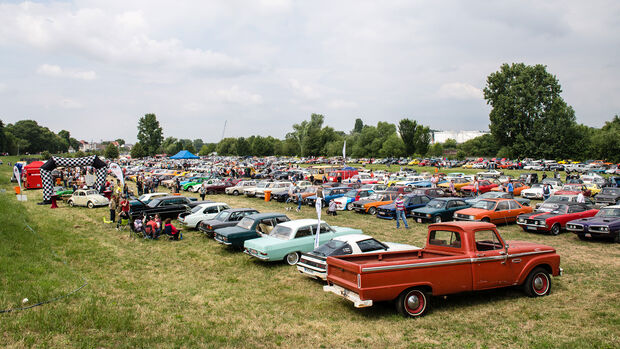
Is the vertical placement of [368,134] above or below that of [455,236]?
above

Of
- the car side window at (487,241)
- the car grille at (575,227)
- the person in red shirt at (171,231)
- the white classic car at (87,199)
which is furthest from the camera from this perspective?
the white classic car at (87,199)

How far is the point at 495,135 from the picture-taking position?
6781 centimetres

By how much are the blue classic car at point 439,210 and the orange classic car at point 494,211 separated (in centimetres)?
116

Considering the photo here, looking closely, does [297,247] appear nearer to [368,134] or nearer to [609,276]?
[609,276]

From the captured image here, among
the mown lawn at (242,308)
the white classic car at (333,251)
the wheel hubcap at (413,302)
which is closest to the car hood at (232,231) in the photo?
the mown lawn at (242,308)

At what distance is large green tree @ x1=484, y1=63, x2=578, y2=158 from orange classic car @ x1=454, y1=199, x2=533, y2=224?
53854 millimetres

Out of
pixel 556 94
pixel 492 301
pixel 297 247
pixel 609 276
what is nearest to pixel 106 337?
pixel 297 247

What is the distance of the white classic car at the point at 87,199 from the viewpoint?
24.4 m

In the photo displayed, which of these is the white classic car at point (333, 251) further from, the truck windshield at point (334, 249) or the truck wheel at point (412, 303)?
the truck wheel at point (412, 303)

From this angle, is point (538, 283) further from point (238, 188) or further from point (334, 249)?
point (238, 188)

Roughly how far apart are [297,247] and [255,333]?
16.4 feet

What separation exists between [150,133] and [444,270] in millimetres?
121250

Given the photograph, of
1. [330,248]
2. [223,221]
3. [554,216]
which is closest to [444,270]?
[330,248]

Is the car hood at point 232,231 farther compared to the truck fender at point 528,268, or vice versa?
the car hood at point 232,231
